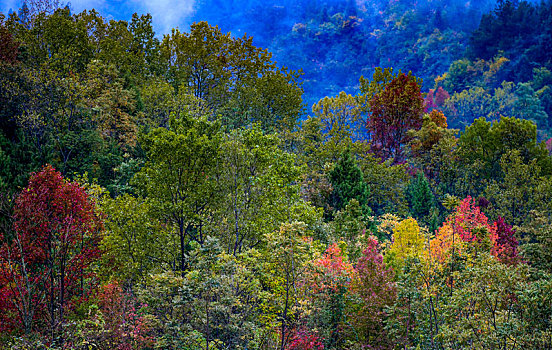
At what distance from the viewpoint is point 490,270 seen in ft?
39.5

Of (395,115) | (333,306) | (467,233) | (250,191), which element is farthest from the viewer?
(395,115)

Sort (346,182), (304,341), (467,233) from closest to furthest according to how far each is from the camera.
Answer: (304,341) < (467,233) < (346,182)

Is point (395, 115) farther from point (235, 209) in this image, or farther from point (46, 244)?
point (46, 244)

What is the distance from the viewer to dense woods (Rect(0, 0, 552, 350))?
46.0 ft

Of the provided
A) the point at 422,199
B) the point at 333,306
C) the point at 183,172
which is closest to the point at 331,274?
the point at 333,306

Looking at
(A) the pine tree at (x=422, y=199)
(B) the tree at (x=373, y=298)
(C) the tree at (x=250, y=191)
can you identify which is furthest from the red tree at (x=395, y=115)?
(B) the tree at (x=373, y=298)

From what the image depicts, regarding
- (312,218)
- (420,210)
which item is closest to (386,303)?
(312,218)

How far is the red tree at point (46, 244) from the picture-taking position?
636 inches

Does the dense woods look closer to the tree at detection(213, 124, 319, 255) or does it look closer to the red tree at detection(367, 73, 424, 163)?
the tree at detection(213, 124, 319, 255)

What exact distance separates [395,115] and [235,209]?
118ft

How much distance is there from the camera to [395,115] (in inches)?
1922

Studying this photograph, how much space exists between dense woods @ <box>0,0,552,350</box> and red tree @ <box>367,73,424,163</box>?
270 mm

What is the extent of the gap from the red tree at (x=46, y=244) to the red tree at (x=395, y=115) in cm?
3831

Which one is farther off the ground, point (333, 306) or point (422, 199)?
point (422, 199)
